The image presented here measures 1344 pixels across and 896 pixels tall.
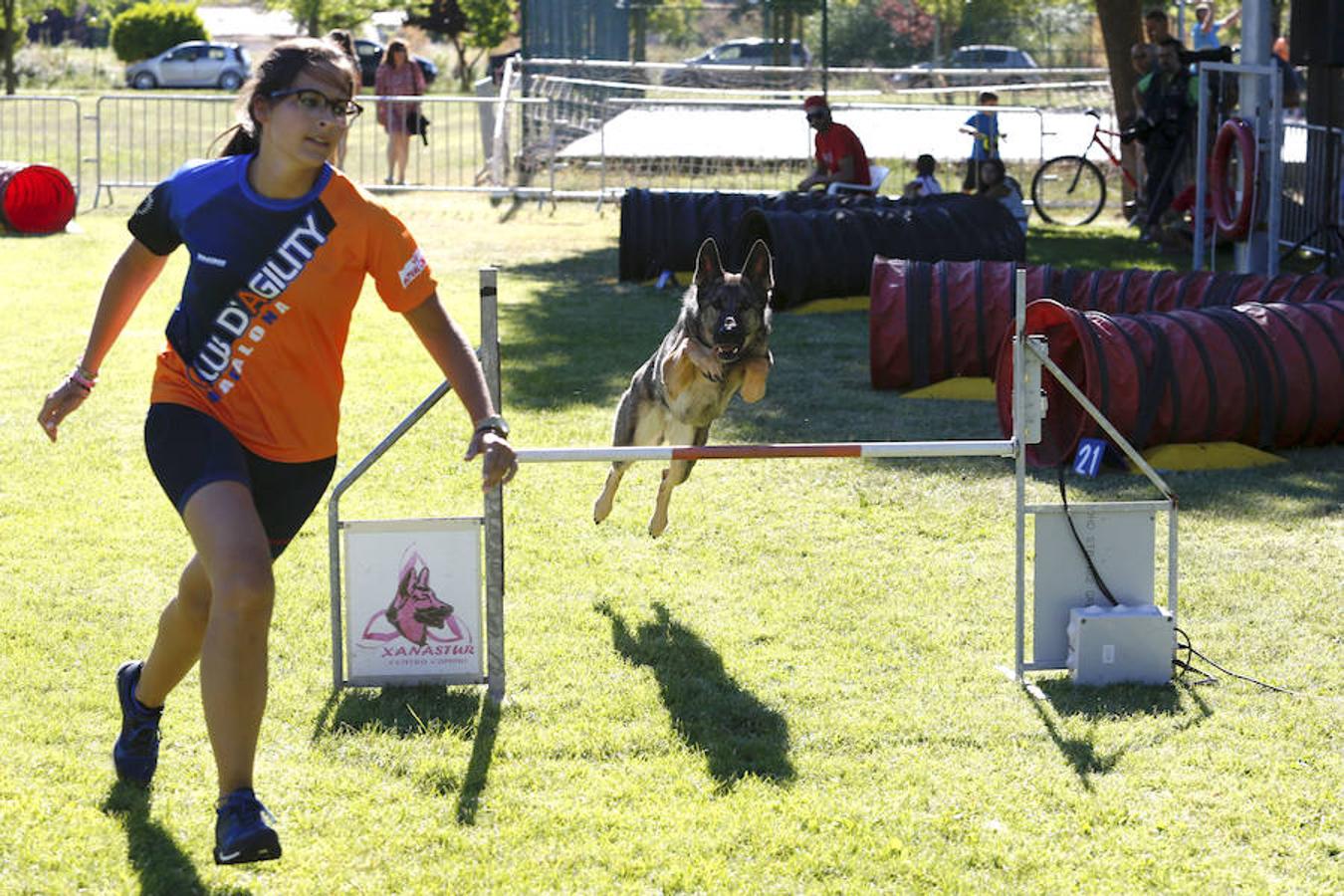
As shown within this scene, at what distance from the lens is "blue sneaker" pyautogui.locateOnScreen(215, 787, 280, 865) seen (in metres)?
4.14

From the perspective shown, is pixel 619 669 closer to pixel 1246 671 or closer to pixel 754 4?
pixel 1246 671

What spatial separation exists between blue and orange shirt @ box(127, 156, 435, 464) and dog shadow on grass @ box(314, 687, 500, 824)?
127 cm

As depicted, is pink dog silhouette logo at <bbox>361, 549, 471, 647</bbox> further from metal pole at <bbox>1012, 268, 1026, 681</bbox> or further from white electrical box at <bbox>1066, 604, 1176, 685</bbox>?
white electrical box at <bbox>1066, 604, 1176, 685</bbox>

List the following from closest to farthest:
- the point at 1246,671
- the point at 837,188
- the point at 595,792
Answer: the point at 595,792
the point at 1246,671
the point at 837,188

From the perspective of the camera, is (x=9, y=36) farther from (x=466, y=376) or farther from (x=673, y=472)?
(x=466, y=376)

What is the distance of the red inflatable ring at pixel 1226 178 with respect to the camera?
1456 centimetres

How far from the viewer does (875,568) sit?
7.41 m

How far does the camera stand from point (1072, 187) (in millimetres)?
20781

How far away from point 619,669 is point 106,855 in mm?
2104

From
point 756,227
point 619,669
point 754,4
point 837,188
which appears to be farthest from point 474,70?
point 619,669

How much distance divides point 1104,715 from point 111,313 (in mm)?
3385

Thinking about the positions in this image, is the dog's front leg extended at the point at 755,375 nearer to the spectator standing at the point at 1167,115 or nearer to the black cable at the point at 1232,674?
the black cable at the point at 1232,674

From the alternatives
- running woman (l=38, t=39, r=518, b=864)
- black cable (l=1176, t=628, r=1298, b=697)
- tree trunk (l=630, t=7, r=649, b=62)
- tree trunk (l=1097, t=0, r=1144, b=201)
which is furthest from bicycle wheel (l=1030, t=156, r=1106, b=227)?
running woman (l=38, t=39, r=518, b=864)

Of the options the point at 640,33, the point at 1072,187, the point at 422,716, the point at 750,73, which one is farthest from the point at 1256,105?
the point at 640,33
